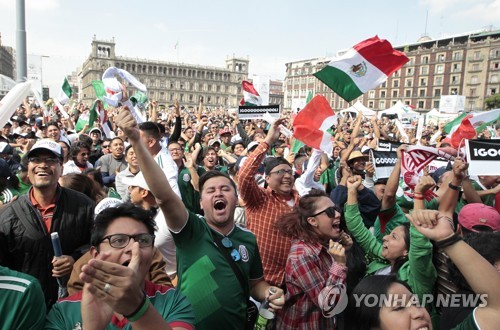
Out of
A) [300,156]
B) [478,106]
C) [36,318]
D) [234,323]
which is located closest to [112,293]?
[36,318]

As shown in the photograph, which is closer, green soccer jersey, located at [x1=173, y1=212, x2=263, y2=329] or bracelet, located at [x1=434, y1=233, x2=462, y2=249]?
bracelet, located at [x1=434, y1=233, x2=462, y2=249]

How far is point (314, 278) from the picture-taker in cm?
216

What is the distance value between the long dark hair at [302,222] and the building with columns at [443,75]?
189 feet

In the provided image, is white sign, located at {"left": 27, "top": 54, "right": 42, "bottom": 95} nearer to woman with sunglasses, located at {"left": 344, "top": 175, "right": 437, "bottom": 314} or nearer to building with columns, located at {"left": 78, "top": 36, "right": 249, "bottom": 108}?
woman with sunglasses, located at {"left": 344, "top": 175, "right": 437, "bottom": 314}

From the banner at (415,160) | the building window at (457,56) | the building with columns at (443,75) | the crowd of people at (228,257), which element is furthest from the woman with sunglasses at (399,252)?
the building window at (457,56)

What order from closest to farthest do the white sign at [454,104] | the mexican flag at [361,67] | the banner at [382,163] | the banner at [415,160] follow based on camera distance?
the banner at [415,160] → the banner at [382,163] → the mexican flag at [361,67] → the white sign at [454,104]

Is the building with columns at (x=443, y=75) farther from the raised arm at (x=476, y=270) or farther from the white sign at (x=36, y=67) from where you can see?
the raised arm at (x=476, y=270)

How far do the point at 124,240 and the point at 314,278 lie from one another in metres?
1.14

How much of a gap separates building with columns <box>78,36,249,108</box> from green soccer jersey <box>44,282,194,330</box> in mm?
103171

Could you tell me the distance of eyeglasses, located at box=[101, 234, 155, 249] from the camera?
1536 mm

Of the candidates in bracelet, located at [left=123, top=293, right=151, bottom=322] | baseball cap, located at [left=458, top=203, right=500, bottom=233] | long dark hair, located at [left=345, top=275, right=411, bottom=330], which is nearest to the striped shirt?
long dark hair, located at [left=345, top=275, right=411, bottom=330]

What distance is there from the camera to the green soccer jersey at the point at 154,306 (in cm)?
143

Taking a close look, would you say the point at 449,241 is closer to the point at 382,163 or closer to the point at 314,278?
the point at 314,278

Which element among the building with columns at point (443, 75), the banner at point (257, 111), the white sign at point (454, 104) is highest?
the building with columns at point (443, 75)
